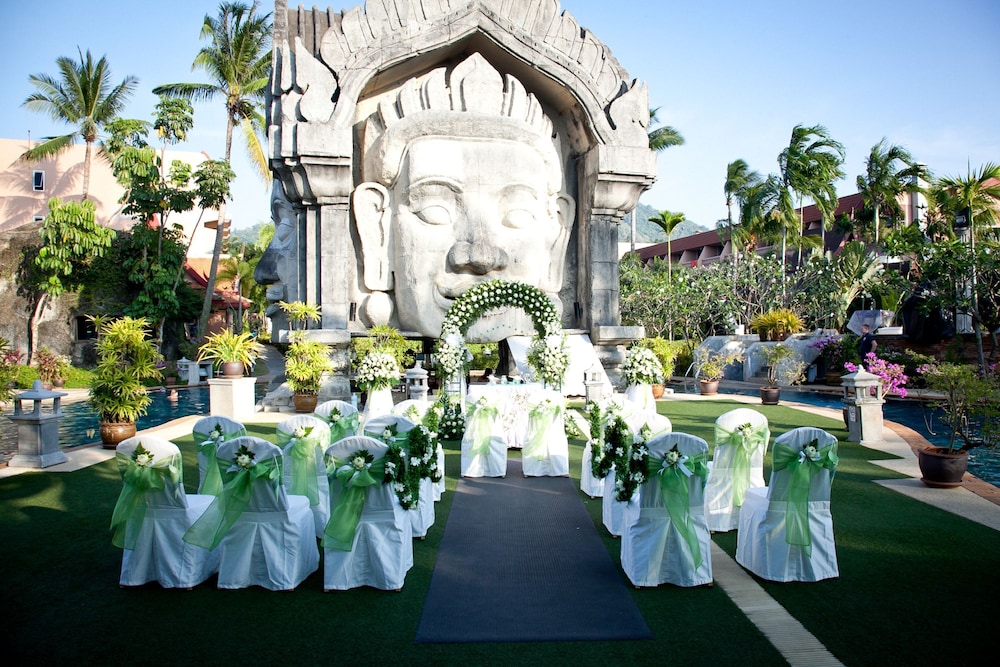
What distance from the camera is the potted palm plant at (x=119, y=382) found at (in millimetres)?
9820

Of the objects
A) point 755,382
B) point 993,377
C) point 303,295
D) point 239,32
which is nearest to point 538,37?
point 303,295

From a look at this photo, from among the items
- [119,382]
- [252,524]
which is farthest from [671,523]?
[119,382]

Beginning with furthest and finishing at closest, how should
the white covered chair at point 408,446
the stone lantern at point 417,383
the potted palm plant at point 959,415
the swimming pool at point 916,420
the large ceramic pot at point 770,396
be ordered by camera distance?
the large ceramic pot at point 770,396
the stone lantern at point 417,383
the swimming pool at point 916,420
the potted palm plant at point 959,415
the white covered chair at point 408,446

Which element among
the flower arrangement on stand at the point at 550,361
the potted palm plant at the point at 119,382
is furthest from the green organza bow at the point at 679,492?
the potted palm plant at the point at 119,382

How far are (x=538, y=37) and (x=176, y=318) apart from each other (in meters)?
19.0

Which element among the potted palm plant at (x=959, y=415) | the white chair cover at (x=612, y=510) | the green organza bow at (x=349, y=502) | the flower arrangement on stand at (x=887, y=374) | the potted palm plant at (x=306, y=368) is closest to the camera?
the green organza bow at (x=349, y=502)

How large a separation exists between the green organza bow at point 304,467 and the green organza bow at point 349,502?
4.30 ft

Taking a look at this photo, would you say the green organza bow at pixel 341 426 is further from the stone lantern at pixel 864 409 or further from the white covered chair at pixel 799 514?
the stone lantern at pixel 864 409

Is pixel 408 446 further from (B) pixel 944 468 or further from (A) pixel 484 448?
(B) pixel 944 468

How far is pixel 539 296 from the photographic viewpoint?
1193 cm

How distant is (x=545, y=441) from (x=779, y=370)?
593 inches

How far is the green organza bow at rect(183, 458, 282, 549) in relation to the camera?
4766 millimetres

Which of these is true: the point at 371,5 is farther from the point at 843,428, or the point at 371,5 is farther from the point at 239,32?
the point at 239,32

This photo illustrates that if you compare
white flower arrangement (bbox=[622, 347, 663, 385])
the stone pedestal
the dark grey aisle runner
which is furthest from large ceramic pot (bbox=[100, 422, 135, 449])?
white flower arrangement (bbox=[622, 347, 663, 385])
